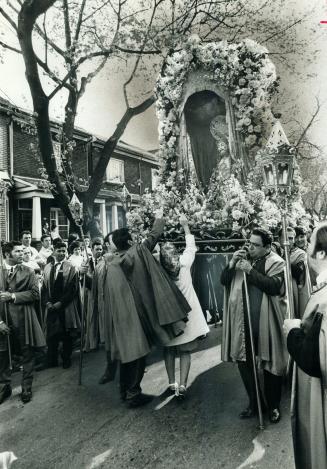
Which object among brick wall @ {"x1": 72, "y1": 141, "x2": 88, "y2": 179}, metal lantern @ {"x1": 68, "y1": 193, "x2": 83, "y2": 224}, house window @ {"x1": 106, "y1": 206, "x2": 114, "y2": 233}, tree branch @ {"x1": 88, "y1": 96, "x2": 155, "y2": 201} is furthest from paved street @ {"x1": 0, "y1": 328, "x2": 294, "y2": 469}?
house window @ {"x1": 106, "y1": 206, "x2": 114, "y2": 233}

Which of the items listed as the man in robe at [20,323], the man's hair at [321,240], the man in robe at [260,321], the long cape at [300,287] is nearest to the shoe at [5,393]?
the man in robe at [20,323]

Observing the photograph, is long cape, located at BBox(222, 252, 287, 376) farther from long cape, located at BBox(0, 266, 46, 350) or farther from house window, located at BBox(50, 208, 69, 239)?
house window, located at BBox(50, 208, 69, 239)

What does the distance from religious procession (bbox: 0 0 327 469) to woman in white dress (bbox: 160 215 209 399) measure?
2cm

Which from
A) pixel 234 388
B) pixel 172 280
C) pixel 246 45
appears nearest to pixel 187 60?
pixel 246 45

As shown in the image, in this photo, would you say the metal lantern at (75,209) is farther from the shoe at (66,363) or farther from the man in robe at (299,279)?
the man in robe at (299,279)

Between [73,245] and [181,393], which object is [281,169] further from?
[73,245]

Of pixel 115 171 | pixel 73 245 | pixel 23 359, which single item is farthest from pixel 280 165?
pixel 115 171

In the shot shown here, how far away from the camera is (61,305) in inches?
221

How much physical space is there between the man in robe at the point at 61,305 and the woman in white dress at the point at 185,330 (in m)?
2.05

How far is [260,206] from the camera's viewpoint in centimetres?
633

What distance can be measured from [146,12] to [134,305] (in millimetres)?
9346

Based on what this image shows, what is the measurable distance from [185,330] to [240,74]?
502 centimetres

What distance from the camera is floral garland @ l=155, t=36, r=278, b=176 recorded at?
6684 millimetres

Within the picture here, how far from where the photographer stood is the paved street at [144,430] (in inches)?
123
